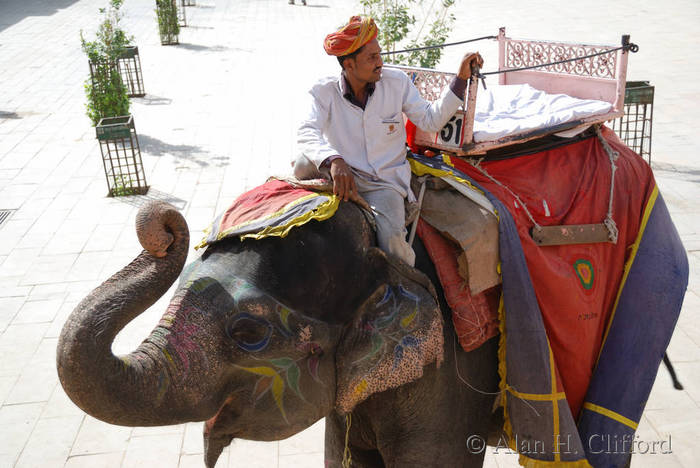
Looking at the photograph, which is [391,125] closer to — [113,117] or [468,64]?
[468,64]

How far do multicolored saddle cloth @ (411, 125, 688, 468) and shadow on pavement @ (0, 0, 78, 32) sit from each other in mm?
19267

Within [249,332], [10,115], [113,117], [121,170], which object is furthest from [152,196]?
[249,332]

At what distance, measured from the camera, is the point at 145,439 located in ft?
15.6

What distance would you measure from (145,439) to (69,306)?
6.86 ft

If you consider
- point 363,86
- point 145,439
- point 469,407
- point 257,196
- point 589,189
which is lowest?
point 145,439

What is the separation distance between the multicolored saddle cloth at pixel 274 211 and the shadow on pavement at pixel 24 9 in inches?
759

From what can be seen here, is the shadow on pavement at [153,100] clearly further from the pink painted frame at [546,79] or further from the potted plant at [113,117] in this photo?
the pink painted frame at [546,79]

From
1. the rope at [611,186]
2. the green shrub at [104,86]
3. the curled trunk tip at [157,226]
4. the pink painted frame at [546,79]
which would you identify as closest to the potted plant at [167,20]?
the green shrub at [104,86]

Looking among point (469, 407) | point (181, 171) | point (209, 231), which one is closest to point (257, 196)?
point (209, 231)

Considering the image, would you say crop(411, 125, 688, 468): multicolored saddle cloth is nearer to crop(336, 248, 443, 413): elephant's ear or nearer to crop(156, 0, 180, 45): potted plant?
crop(336, 248, 443, 413): elephant's ear

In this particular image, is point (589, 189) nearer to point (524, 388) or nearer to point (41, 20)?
point (524, 388)

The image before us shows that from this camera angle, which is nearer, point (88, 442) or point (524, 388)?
point (524, 388)

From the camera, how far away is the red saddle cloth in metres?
2.90

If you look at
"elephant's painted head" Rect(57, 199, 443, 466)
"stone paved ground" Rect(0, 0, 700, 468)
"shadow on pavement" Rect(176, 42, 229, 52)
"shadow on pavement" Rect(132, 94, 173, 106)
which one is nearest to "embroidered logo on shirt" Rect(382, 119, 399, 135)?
"elephant's painted head" Rect(57, 199, 443, 466)
